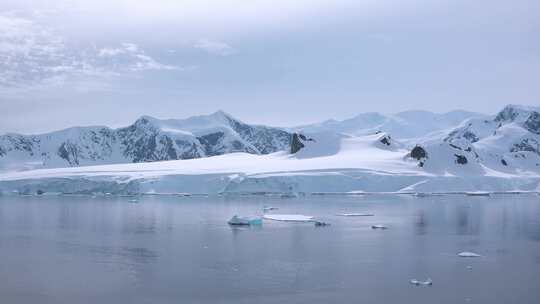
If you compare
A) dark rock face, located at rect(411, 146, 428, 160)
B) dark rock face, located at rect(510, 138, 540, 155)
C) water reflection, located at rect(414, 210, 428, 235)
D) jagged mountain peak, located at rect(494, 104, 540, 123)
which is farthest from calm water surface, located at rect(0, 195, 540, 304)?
jagged mountain peak, located at rect(494, 104, 540, 123)

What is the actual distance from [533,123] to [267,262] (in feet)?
482

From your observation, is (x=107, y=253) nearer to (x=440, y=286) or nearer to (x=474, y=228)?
(x=440, y=286)

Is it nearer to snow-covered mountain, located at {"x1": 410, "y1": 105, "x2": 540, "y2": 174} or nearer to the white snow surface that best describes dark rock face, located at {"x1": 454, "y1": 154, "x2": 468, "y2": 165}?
snow-covered mountain, located at {"x1": 410, "y1": 105, "x2": 540, "y2": 174}

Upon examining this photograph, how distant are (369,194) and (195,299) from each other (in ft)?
223

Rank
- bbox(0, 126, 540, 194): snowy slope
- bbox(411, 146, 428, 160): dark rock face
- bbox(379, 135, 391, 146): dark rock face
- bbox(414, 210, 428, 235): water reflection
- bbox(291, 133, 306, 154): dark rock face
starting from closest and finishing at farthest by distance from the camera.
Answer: bbox(414, 210, 428, 235): water reflection
bbox(0, 126, 540, 194): snowy slope
bbox(411, 146, 428, 160): dark rock face
bbox(291, 133, 306, 154): dark rock face
bbox(379, 135, 391, 146): dark rock face

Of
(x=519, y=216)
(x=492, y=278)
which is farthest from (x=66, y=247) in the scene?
(x=519, y=216)

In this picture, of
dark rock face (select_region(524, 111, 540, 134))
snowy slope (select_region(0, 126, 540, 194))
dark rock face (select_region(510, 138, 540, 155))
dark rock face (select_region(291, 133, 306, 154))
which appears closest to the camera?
snowy slope (select_region(0, 126, 540, 194))

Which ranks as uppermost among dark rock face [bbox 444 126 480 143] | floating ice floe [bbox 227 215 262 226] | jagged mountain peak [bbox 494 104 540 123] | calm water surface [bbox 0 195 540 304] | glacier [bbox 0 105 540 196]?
jagged mountain peak [bbox 494 104 540 123]

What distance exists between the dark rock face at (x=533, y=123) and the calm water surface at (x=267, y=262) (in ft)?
396

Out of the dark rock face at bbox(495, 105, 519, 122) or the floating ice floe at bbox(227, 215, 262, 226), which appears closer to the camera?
the floating ice floe at bbox(227, 215, 262, 226)

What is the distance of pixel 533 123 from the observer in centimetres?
15662

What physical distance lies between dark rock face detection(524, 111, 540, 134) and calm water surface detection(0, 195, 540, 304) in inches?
4747

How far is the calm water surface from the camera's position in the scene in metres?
19.6

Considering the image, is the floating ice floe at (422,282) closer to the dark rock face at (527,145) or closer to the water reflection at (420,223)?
the water reflection at (420,223)
